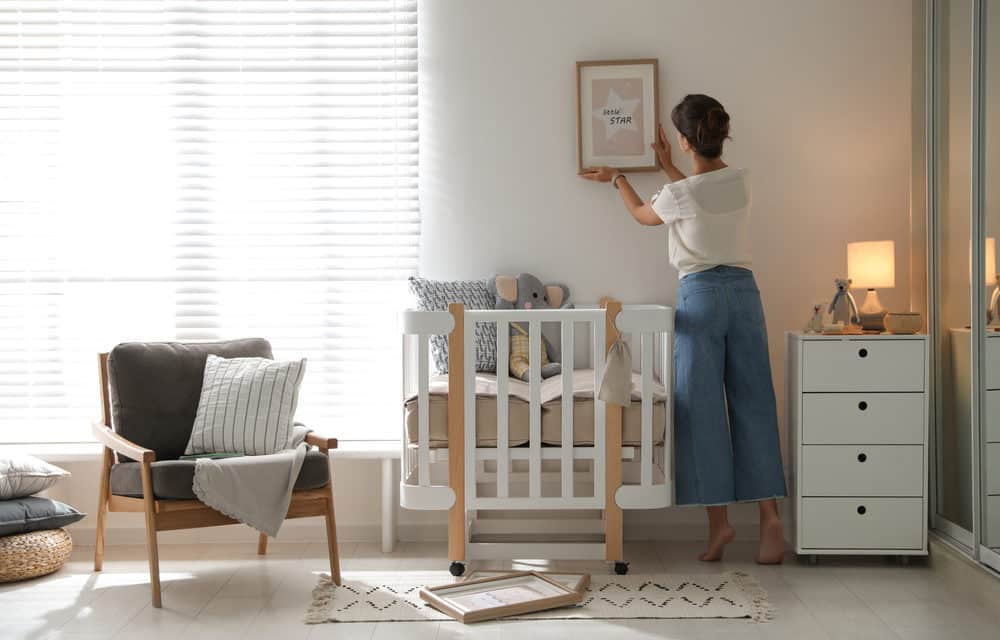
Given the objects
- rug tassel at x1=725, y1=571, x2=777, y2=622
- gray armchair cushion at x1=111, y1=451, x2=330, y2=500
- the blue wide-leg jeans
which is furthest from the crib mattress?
rug tassel at x1=725, y1=571, x2=777, y2=622

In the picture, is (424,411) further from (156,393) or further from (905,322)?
(905,322)

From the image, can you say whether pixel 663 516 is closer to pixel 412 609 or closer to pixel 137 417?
pixel 412 609

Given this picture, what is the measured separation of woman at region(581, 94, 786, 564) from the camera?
3010 mm

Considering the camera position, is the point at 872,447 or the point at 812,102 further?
the point at 812,102

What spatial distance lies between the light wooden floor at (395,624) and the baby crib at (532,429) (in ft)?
0.86

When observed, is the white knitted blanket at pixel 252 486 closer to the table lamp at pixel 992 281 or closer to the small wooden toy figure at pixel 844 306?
the small wooden toy figure at pixel 844 306

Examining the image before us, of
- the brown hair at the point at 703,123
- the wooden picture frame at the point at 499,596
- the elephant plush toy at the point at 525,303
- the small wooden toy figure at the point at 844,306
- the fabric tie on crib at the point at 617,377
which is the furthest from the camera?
the elephant plush toy at the point at 525,303

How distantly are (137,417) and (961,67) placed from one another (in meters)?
2.79

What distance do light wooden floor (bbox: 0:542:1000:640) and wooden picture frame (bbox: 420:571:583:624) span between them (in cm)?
4

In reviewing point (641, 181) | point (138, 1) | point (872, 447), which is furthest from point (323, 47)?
point (872, 447)

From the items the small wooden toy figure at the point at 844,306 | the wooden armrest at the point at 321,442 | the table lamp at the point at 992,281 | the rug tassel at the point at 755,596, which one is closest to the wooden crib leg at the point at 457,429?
the wooden armrest at the point at 321,442

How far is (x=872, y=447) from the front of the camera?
3.03 meters

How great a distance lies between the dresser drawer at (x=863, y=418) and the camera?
302 cm

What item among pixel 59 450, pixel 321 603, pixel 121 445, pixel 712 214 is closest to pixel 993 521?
pixel 712 214
